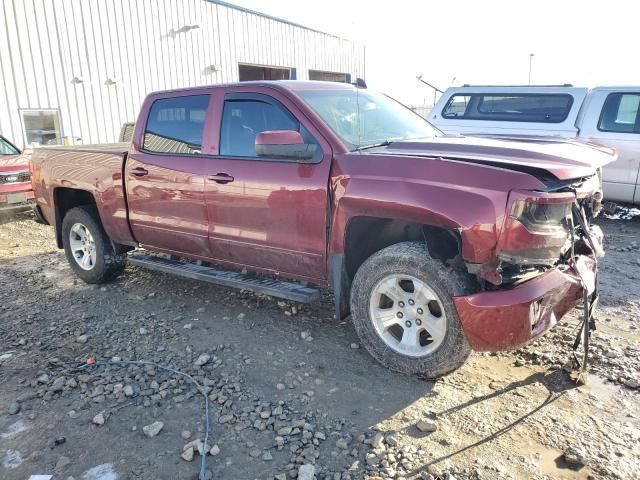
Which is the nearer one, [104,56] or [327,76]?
[104,56]

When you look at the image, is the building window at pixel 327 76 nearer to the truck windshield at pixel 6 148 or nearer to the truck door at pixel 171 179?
the truck windshield at pixel 6 148

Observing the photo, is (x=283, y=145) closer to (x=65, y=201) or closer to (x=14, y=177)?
(x=65, y=201)

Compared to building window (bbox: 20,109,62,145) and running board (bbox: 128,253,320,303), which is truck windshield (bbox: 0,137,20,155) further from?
running board (bbox: 128,253,320,303)

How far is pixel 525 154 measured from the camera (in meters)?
3.15

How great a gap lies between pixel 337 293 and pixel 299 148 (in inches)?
41.3

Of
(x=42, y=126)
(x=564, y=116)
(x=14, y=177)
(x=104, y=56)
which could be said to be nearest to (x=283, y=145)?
(x=564, y=116)

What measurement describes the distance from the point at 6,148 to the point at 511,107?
30.6 feet

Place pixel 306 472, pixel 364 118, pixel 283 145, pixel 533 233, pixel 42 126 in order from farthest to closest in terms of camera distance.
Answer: pixel 42 126 < pixel 364 118 < pixel 283 145 < pixel 533 233 < pixel 306 472

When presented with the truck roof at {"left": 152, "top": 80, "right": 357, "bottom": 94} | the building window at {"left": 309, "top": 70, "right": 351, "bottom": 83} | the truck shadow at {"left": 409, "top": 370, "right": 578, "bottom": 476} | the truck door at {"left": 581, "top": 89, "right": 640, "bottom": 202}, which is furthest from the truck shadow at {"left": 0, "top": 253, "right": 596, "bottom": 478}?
the building window at {"left": 309, "top": 70, "right": 351, "bottom": 83}

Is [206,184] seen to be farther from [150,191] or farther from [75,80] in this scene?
[75,80]

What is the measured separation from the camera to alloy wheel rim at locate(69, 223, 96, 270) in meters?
5.55

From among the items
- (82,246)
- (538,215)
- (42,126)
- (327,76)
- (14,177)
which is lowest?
(82,246)

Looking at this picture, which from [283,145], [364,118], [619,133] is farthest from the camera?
[619,133]

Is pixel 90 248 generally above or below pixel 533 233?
below
